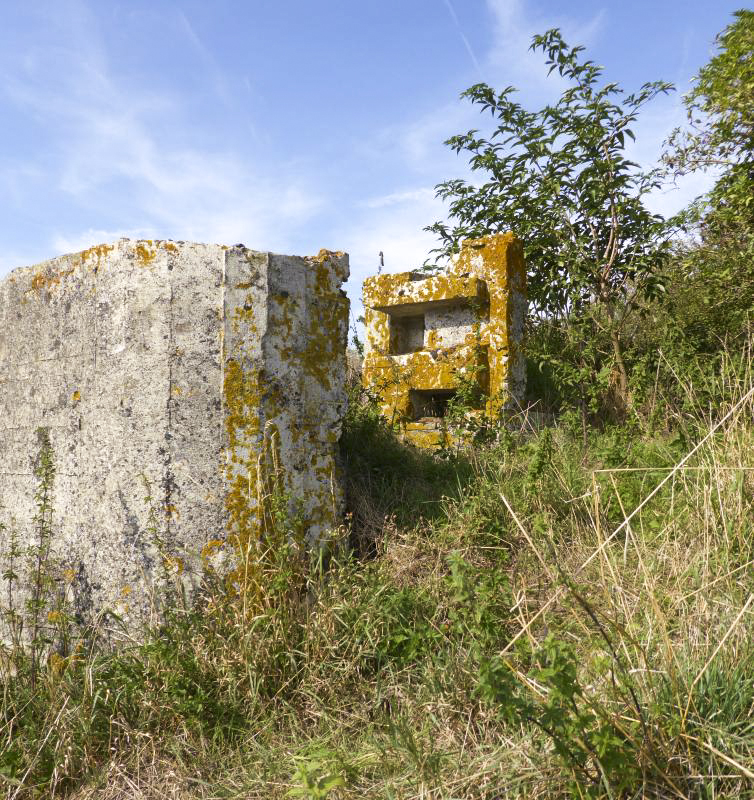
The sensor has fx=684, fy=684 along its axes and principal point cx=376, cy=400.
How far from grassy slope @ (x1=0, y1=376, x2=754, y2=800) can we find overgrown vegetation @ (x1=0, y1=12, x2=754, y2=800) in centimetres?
1

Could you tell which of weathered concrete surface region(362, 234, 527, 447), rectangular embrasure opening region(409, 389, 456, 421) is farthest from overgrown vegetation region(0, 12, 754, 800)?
rectangular embrasure opening region(409, 389, 456, 421)

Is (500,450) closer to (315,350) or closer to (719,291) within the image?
(315,350)

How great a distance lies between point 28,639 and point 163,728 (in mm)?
1142

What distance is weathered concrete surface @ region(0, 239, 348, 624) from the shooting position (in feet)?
10.9

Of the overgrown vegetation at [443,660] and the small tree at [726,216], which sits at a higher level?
the small tree at [726,216]

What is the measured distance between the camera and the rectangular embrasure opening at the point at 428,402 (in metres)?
6.66

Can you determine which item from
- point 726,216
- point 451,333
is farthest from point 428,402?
point 726,216

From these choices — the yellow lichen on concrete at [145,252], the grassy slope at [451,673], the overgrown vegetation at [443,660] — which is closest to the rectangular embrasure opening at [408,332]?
the overgrown vegetation at [443,660]

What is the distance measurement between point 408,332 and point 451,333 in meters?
0.79

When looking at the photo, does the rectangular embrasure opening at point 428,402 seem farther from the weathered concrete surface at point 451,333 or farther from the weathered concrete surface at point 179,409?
the weathered concrete surface at point 179,409

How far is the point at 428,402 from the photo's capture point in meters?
6.88

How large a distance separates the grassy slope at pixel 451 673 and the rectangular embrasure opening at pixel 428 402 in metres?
2.63

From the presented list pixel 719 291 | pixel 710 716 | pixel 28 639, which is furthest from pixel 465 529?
pixel 719 291

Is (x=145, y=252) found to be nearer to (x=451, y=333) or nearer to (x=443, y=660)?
(x=443, y=660)
